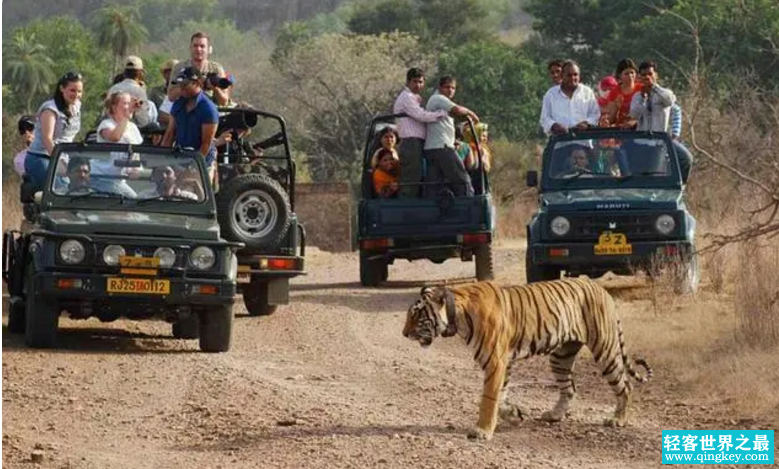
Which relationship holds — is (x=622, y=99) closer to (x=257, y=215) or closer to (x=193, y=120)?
(x=257, y=215)

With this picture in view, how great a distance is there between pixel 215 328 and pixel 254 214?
7.47 ft

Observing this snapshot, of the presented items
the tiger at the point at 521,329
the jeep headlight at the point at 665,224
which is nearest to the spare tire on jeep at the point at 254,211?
the jeep headlight at the point at 665,224

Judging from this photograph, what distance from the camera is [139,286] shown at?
13180mm

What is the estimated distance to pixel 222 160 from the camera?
16500 mm

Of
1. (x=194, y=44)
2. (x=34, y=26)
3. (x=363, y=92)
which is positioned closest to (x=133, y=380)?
(x=194, y=44)

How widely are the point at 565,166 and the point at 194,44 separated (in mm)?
3606

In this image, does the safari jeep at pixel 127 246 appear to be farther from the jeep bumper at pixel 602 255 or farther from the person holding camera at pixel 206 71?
the jeep bumper at pixel 602 255

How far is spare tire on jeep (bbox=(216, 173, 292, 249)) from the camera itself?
15.5 metres

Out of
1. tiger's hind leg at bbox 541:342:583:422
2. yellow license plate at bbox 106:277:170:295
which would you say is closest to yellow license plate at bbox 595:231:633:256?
yellow license plate at bbox 106:277:170:295

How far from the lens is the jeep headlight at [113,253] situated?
13.2 m

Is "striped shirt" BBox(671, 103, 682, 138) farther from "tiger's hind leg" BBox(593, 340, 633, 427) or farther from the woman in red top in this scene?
"tiger's hind leg" BBox(593, 340, 633, 427)

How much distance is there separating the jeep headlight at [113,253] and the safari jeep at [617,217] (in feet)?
16.9

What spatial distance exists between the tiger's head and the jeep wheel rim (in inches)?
217

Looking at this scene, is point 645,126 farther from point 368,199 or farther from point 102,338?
point 102,338
